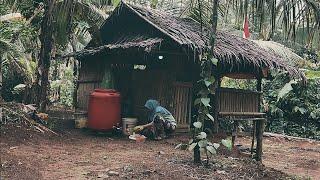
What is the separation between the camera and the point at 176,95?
10633 mm

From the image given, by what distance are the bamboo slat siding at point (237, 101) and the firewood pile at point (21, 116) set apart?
459 centimetres

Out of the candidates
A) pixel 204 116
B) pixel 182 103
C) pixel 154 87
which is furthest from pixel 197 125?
pixel 154 87

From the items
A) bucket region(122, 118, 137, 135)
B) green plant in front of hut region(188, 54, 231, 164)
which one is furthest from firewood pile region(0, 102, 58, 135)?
green plant in front of hut region(188, 54, 231, 164)

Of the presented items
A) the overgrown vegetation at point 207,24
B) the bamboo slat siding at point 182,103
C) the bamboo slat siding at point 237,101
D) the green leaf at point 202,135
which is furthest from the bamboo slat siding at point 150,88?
the green leaf at point 202,135

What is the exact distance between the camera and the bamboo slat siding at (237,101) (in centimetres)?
1111

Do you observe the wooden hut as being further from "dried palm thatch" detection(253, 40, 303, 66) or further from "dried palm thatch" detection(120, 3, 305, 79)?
"dried palm thatch" detection(253, 40, 303, 66)

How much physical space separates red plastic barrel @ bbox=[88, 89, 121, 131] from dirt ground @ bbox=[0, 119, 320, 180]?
29 centimetres

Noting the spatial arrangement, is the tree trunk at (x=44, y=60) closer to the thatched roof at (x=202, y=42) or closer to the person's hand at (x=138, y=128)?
the thatched roof at (x=202, y=42)

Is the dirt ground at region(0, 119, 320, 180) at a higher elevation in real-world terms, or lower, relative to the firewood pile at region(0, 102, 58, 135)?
lower

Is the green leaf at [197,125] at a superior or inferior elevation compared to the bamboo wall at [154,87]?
inferior

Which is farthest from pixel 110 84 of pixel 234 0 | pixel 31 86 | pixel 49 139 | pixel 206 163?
pixel 234 0

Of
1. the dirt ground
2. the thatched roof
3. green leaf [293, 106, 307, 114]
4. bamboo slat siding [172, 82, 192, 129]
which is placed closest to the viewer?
the dirt ground

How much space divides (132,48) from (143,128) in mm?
1920

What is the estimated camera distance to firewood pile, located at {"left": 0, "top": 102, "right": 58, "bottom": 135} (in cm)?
835
